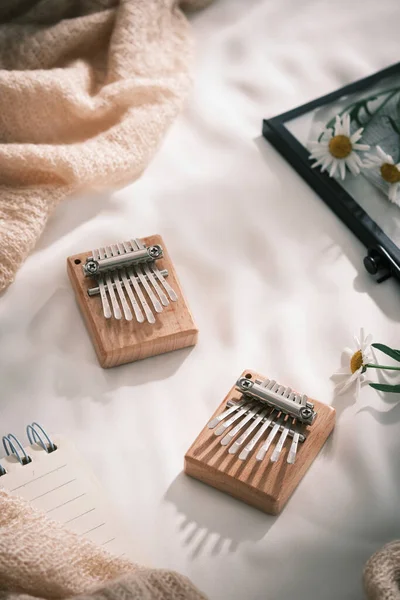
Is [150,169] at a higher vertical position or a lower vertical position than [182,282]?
higher

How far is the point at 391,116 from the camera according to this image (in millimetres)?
1044

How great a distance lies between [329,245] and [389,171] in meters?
0.12

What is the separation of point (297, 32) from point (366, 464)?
0.69 m

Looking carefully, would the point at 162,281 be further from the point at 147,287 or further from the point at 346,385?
the point at 346,385

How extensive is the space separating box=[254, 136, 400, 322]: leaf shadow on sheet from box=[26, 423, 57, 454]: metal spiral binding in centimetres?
37

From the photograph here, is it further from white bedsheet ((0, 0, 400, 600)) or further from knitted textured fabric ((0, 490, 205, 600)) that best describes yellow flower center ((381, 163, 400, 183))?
knitted textured fabric ((0, 490, 205, 600))

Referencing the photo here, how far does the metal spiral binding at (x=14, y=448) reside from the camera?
0.76 metres

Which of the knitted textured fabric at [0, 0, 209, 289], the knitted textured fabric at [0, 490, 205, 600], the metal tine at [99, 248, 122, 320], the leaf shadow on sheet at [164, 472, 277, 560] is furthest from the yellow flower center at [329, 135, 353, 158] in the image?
the knitted textured fabric at [0, 490, 205, 600]

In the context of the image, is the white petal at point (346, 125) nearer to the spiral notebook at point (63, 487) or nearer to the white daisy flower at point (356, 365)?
the white daisy flower at point (356, 365)

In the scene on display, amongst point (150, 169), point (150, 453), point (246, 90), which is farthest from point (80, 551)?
point (246, 90)

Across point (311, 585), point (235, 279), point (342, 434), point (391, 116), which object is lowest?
point (311, 585)

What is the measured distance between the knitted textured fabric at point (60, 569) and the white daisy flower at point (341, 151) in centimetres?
55

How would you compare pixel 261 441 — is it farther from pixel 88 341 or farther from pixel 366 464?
pixel 88 341

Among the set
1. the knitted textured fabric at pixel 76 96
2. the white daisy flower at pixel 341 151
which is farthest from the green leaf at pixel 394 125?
the knitted textured fabric at pixel 76 96
